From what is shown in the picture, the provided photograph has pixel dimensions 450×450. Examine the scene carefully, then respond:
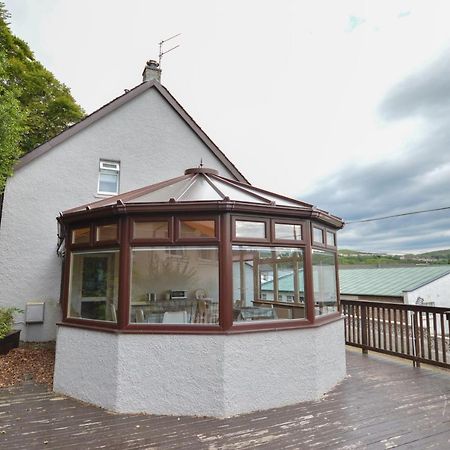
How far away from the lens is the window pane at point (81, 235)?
16.5ft

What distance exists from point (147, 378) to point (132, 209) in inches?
85.9

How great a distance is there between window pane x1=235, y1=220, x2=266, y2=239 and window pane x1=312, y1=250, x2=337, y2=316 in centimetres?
103

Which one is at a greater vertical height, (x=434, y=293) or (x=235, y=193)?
(x=235, y=193)

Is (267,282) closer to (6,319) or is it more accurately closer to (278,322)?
(278,322)

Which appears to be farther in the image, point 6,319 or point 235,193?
point 6,319

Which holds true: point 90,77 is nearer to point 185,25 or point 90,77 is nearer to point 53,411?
point 185,25

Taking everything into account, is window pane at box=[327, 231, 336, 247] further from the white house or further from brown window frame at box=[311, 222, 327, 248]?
the white house

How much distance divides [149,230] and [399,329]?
532 centimetres

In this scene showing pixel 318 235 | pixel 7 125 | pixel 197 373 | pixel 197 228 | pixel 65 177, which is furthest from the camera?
pixel 65 177

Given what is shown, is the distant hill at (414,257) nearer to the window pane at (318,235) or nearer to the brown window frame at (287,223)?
the window pane at (318,235)

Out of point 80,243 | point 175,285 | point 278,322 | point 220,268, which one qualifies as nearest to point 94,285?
point 80,243

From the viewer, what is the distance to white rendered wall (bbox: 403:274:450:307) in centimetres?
2180

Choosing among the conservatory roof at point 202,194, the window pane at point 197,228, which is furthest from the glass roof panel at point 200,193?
the window pane at point 197,228

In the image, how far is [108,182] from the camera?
9.16 m
